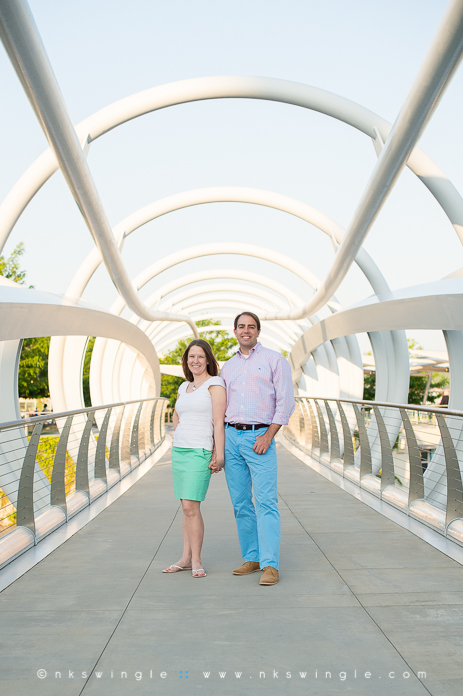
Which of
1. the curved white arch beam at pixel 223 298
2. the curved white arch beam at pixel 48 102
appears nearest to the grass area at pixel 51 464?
the curved white arch beam at pixel 48 102

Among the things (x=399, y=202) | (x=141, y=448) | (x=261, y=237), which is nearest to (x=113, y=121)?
(x=141, y=448)

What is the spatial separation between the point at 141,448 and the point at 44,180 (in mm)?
5927

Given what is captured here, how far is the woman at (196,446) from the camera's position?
452 centimetres

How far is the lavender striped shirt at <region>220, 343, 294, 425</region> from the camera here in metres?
4.57

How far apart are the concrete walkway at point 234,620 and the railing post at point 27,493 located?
1.25 feet

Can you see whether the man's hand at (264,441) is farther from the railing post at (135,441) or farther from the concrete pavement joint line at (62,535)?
the railing post at (135,441)

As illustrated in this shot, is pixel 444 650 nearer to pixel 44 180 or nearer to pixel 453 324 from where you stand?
pixel 453 324

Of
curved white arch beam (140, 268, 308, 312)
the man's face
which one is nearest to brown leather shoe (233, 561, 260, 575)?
the man's face

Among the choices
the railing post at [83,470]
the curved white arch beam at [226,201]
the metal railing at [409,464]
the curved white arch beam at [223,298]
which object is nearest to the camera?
the metal railing at [409,464]

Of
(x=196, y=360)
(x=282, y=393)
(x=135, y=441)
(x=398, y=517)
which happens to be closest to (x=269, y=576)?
(x=282, y=393)

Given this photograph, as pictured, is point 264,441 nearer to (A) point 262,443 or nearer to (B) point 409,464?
(A) point 262,443

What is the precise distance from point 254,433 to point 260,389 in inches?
12.7

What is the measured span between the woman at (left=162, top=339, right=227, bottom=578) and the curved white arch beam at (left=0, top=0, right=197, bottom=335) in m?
3.55

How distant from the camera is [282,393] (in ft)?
15.0
